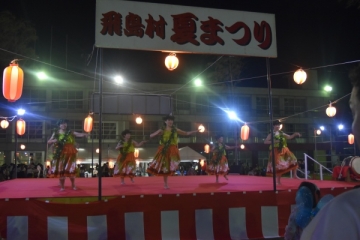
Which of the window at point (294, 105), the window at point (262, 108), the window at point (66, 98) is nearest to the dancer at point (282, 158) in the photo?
the window at point (66, 98)

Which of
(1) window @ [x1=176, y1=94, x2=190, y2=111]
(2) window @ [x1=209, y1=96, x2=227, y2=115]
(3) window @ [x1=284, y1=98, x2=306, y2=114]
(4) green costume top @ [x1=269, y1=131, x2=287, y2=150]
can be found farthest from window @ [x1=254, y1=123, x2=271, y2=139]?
(4) green costume top @ [x1=269, y1=131, x2=287, y2=150]

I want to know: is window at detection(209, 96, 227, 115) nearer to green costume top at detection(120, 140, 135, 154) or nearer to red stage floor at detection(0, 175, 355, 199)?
green costume top at detection(120, 140, 135, 154)

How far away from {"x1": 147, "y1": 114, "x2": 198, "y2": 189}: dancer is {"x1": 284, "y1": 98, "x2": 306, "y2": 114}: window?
28621mm

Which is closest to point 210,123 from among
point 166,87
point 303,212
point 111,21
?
point 166,87

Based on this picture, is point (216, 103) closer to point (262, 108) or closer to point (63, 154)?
point (262, 108)

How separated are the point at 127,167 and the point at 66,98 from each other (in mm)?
21356

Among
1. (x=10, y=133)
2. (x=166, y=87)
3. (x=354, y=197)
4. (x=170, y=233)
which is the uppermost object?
(x=166, y=87)

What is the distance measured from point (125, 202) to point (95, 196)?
26.7 inches

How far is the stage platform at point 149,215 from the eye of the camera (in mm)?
6117

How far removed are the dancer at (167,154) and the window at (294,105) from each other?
93.9ft

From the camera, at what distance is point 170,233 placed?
6586 millimetres

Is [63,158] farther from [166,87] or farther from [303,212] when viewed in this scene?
[166,87]

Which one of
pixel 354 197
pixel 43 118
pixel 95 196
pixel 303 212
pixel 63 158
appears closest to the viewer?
pixel 354 197

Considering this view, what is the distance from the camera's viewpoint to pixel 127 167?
1080 centimetres
